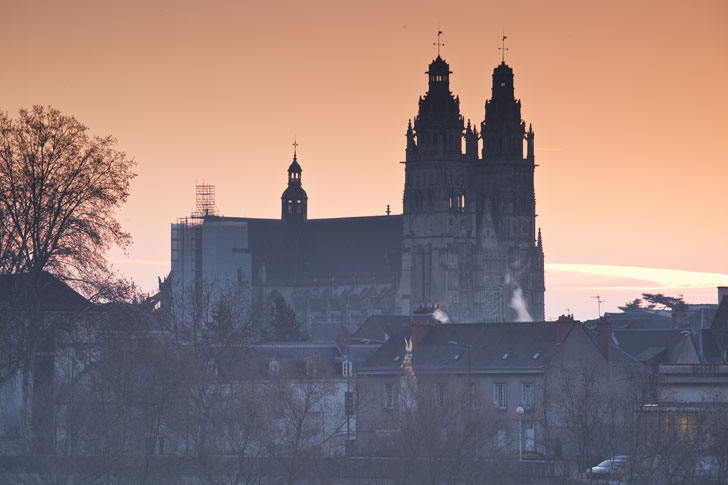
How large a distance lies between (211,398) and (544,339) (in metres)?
19.4

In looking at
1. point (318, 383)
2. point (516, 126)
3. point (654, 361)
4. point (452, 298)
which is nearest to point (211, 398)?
point (318, 383)

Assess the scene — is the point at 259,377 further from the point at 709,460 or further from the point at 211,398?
the point at 709,460

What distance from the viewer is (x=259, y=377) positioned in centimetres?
9019

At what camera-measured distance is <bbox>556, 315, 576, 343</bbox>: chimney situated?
90.6m

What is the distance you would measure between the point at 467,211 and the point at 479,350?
316ft

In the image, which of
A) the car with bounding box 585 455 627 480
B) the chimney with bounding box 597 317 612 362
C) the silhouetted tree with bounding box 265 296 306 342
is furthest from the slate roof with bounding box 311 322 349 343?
the car with bounding box 585 455 627 480

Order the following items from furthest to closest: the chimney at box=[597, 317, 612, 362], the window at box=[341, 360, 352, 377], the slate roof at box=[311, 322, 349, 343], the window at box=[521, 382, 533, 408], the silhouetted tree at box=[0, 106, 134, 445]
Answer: the slate roof at box=[311, 322, 349, 343]
the window at box=[341, 360, 352, 377]
the chimney at box=[597, 317, 612, 362]
the window at box=[521, 382, 533, 408]
the silhouetted tree at box=[0, 106, 134, 445]

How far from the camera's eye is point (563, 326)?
90812mm

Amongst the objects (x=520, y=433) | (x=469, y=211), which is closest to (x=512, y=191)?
(x=469, y=211)

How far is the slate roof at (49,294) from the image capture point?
71.9m

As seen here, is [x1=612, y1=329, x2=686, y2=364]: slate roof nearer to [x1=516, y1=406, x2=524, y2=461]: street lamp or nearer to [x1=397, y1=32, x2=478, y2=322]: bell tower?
[x1=516, y1=406, x2=524, y2=461]: street lamp

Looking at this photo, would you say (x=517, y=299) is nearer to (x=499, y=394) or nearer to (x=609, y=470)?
(x=499, y=394)

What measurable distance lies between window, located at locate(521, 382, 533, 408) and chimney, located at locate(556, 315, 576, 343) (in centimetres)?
265

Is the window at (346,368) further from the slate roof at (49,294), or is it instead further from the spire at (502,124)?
the spire at (502,124)
